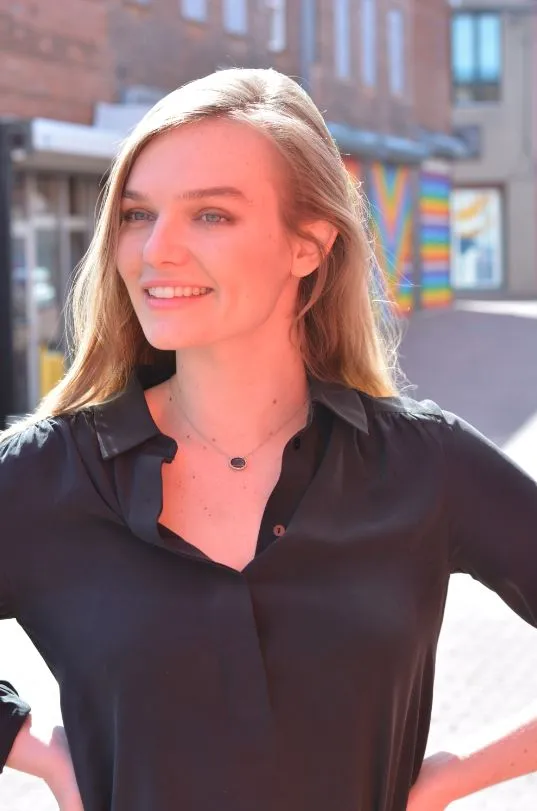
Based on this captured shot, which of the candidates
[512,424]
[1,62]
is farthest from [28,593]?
[1,62]

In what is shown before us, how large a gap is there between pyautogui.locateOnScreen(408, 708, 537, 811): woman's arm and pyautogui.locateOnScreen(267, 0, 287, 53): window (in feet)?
68.3

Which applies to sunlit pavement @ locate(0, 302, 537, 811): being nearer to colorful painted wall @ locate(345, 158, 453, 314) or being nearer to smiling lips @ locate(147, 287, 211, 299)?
smiling lips @ locate(147, 287, 211, 299)

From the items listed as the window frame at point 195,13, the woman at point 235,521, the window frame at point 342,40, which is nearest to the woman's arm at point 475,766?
the woman at point 235,521

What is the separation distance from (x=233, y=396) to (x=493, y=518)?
1.47 ft

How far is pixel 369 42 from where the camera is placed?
90.4 feet

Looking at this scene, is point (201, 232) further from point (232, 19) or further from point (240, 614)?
point (232, 19)

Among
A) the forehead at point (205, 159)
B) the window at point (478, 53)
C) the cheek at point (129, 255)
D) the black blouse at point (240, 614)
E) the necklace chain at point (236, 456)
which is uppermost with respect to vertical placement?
the window at point (478, 53)

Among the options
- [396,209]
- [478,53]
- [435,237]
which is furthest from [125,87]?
[478,53]

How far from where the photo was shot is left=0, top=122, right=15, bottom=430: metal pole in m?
13.4

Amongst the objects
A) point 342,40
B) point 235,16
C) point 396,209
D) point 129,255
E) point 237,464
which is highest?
point 342,40

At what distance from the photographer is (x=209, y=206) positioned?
2.10 meters

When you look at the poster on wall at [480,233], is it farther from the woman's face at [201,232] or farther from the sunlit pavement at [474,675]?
the woman's face at [201,232]

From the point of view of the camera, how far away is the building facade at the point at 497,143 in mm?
40594

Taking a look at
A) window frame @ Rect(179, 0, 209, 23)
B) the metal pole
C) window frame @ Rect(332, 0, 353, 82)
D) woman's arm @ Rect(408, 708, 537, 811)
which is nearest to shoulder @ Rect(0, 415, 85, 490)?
woman's arm @ Rect(408, 708, 537, 811)
